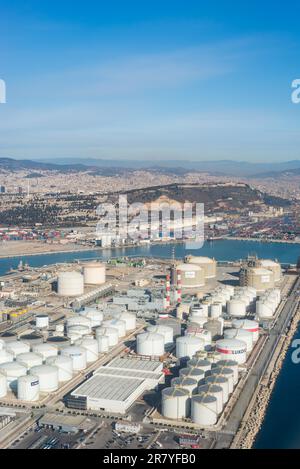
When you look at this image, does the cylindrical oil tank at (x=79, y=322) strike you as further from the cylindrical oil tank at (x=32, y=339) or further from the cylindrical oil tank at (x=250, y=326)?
the cylindrical oil tank at (x=250, y=326)

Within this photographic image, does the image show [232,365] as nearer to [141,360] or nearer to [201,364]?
[201,364]

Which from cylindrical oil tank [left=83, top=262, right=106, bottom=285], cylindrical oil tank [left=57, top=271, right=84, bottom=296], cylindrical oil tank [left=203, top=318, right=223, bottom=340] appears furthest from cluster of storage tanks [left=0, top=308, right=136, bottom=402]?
cylindrical oil tank [left=83, top=262, right=106, bottom=285]

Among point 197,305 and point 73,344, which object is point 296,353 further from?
point 73,344

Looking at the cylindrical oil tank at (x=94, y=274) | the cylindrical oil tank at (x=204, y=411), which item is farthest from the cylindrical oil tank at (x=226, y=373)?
the cylindrical oil tank at (x=94, y=274)
